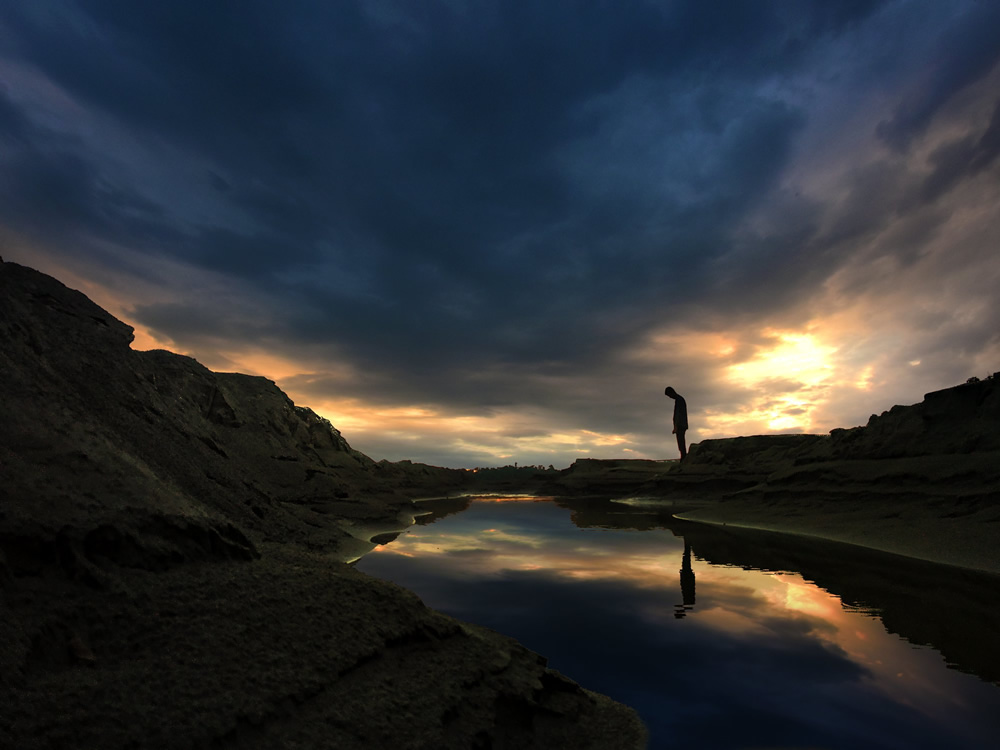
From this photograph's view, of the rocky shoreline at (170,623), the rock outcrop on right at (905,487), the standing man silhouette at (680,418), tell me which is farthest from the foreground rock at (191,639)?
the standing man silhouette at (680,418)

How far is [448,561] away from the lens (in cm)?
1634

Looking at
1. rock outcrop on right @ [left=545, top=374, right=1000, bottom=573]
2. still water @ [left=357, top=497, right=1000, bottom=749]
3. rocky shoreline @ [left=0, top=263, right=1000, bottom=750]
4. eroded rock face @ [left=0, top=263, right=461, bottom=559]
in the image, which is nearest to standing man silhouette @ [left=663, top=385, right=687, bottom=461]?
rock outcrop on right @ [left=545, top=374, right=1000, bottom=573]

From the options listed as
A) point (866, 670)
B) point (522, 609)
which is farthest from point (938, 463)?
point (522, 609)

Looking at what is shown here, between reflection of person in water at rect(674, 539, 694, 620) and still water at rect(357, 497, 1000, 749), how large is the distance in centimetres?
8

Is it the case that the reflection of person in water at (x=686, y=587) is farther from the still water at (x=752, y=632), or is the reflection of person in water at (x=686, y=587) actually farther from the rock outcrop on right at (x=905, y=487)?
the rock outcrop on right at (x=905, y=487)

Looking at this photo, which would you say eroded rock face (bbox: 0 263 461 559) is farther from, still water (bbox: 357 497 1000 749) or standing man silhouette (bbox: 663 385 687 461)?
standing man silhouette (bbox: 663 385 687 461)

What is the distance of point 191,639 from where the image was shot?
4.33 meters

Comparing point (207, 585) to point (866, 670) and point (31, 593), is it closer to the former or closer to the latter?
point (31, 593)

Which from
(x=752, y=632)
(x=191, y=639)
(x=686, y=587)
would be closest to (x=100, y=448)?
(x=191, y=639)

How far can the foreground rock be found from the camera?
3.51 meters

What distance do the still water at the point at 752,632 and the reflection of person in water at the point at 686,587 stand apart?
0.27 feet

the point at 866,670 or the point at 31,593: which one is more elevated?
the point at 31,593

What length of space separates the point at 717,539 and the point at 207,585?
23.4 meters

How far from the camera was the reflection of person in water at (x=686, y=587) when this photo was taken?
36.3 feet
